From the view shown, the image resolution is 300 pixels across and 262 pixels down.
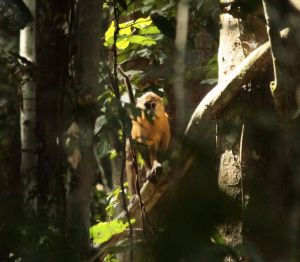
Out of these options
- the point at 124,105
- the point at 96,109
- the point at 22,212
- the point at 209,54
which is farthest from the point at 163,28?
the point at 209,54

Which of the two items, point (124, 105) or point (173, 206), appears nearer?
point (173, 206)

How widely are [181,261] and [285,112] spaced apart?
1970mm

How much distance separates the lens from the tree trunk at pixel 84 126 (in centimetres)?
183

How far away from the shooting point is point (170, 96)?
6.27 m

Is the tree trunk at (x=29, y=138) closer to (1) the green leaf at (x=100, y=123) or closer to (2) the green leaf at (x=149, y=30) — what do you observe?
(1) the green leaf at (x=100, y=123)

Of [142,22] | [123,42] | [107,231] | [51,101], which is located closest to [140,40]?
[123,42]

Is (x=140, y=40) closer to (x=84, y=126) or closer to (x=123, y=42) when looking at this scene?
(x=123, y=42)

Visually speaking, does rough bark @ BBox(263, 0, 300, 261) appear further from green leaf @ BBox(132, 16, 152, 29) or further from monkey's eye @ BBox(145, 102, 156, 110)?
monkey's eye @ BBox(145, 102, 156, 110)

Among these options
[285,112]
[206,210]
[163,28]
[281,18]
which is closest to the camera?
[206,210]

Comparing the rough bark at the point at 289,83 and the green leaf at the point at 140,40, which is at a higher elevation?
the green leaf at the point at 140,40

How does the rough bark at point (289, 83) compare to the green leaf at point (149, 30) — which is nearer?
the rough bark at point (289, 83)

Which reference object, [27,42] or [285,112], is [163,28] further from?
[285,112]

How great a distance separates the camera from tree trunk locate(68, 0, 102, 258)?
1.83m

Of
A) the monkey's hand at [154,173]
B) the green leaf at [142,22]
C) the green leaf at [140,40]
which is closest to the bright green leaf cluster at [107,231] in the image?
the monkey's hand at [154,173]
